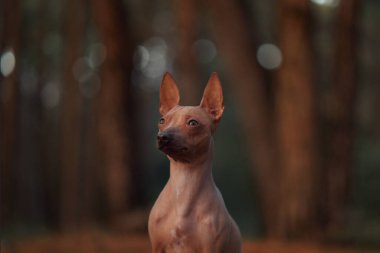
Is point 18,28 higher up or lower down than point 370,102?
higher up

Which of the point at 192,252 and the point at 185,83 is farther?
the point at 185,83

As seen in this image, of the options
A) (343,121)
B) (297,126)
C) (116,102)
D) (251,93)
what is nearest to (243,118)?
(251,93)

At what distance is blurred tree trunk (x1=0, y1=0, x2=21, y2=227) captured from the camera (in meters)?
11.7

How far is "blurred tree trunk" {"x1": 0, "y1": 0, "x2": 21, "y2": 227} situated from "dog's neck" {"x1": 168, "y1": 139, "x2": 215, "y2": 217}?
25.5 ft

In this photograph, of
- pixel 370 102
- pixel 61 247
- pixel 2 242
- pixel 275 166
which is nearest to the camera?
pixel 61 247

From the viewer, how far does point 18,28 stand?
12.5 metres

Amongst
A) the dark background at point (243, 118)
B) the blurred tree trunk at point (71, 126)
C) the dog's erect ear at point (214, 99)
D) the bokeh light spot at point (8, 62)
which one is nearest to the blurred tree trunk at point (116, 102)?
the dark background at point (243, 118)

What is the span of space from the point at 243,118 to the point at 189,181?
28.6ft

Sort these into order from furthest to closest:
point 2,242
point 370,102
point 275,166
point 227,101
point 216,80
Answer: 1. point 227,101
2. point 370,102
3. point 275,166
4. point 2,242
5. point 216,80

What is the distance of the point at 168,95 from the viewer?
4.31 metres

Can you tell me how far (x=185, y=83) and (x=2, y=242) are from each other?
311 centimetres

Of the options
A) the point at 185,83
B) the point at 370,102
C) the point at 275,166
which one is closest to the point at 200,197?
the point at 185,83

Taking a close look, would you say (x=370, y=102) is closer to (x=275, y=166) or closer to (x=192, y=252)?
(x=275, y=166)

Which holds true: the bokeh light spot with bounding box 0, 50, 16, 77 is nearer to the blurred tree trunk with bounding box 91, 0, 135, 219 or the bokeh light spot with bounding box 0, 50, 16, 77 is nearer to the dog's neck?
the blurred tree trunk with bounding box 91, 0, 135, 219
